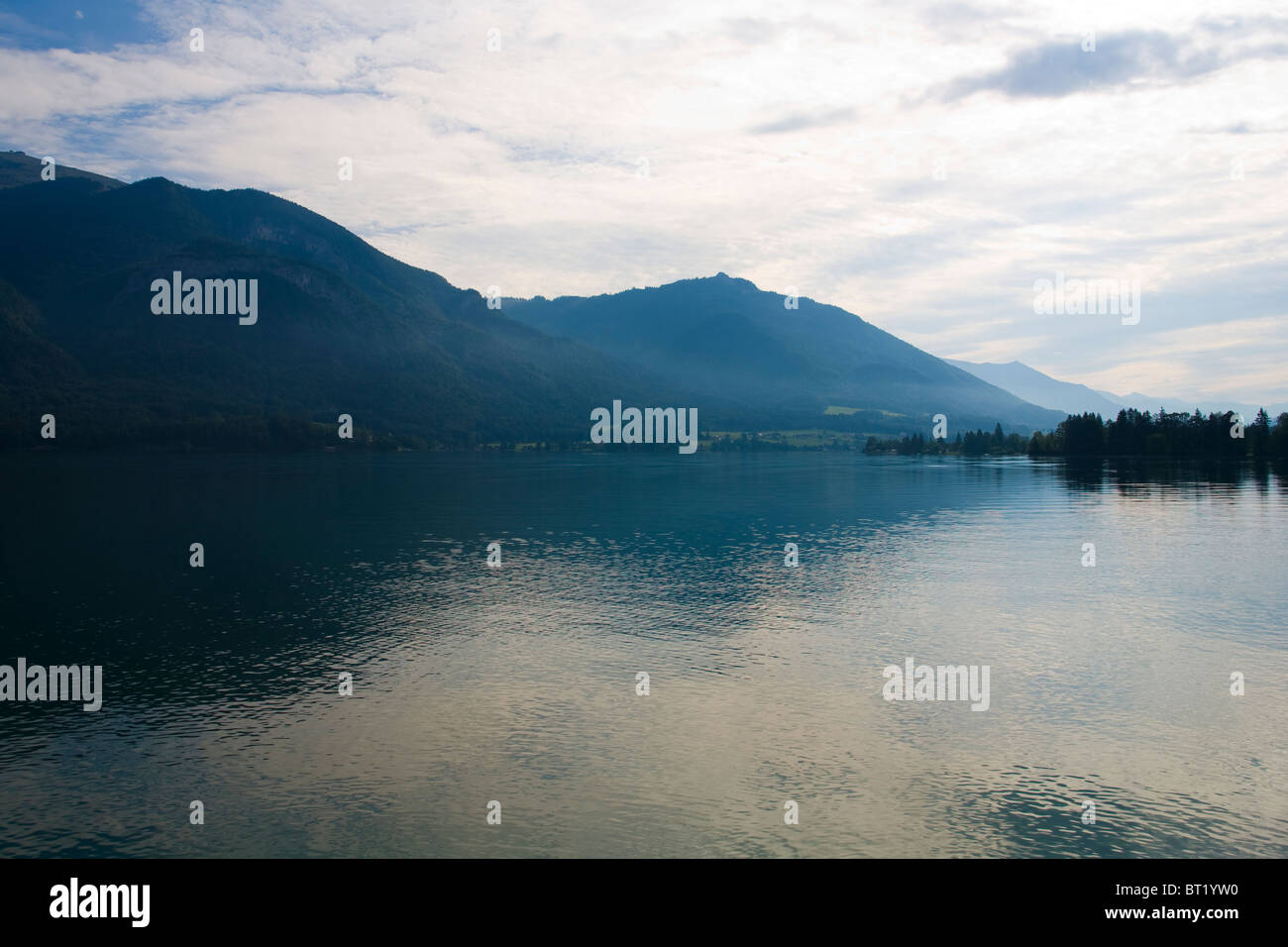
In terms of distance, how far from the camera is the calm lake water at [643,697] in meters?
22.5

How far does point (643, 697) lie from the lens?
32.8 metres

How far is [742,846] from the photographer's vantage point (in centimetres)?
2134

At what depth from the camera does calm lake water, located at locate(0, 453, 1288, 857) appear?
74.0ft

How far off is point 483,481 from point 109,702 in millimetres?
126493

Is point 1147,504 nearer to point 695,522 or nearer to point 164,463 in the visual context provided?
point 695,522

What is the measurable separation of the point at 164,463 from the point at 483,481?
8702cm

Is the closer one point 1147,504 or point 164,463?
point 1147,504
